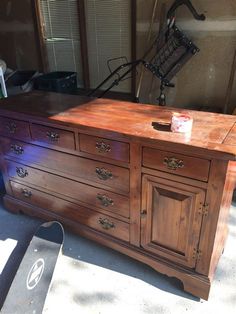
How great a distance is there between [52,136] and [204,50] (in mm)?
1772

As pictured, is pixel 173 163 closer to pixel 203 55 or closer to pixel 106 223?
pixel 106 223

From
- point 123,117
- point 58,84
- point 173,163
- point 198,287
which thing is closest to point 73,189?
point 123,117

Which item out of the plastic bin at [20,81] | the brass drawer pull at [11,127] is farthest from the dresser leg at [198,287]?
the plastic bin at [20,81]

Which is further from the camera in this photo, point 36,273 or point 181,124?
point 36,273

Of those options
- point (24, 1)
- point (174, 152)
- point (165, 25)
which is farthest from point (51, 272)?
point (24, 1)

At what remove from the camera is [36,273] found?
1513 millimetres

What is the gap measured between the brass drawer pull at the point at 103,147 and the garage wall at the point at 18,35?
2.71 meters

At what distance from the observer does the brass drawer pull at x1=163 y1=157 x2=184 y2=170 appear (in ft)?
A: 3.96

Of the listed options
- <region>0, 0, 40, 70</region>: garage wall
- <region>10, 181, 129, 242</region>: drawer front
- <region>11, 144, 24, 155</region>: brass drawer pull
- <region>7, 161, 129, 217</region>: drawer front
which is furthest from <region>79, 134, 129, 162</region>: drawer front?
<region>0, 0, 40, 70</region>: garage wall

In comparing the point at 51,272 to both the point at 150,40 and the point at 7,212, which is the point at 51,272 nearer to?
the point at 7,212

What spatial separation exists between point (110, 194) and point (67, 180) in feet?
1.02

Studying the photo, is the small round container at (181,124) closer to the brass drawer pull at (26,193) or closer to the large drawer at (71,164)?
the large drawer at (71,164)

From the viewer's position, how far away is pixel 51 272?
4.99 ft

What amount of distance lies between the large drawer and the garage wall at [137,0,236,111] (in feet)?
5.40
